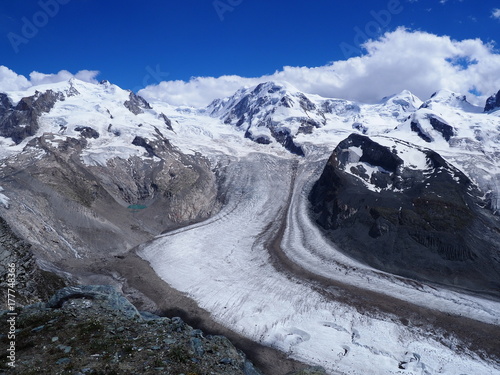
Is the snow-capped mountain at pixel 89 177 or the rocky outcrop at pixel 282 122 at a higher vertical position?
the rocky outcrop at pixel 282 122

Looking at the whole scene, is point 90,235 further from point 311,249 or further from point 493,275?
point 493,275

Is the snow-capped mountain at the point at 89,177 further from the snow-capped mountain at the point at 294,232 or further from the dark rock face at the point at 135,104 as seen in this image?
the dark rock face at the point at 135,104

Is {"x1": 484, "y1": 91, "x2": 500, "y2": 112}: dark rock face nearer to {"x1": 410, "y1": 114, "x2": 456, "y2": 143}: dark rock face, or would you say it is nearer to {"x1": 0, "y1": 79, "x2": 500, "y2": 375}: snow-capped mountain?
{"x1": 410, "y1": 114, "x2": 456, "y2": 143}: dark rock face

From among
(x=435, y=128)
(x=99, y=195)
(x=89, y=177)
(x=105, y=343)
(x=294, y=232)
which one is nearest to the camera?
(x=105, y=343)

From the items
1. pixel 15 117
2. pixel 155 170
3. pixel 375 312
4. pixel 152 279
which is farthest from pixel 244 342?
pixel 15 117

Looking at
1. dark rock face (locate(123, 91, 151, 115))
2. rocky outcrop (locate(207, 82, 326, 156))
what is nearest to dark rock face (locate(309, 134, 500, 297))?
rocky outcrop (locate(207, 82, 326, 156))

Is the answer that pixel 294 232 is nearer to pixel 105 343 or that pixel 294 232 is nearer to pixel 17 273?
pixel 17 273

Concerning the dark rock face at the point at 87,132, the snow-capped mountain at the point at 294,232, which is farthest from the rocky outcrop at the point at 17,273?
the dark rock face at the point at 87,132

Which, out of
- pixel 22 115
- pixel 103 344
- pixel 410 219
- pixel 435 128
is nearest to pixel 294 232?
pixel 410 219
